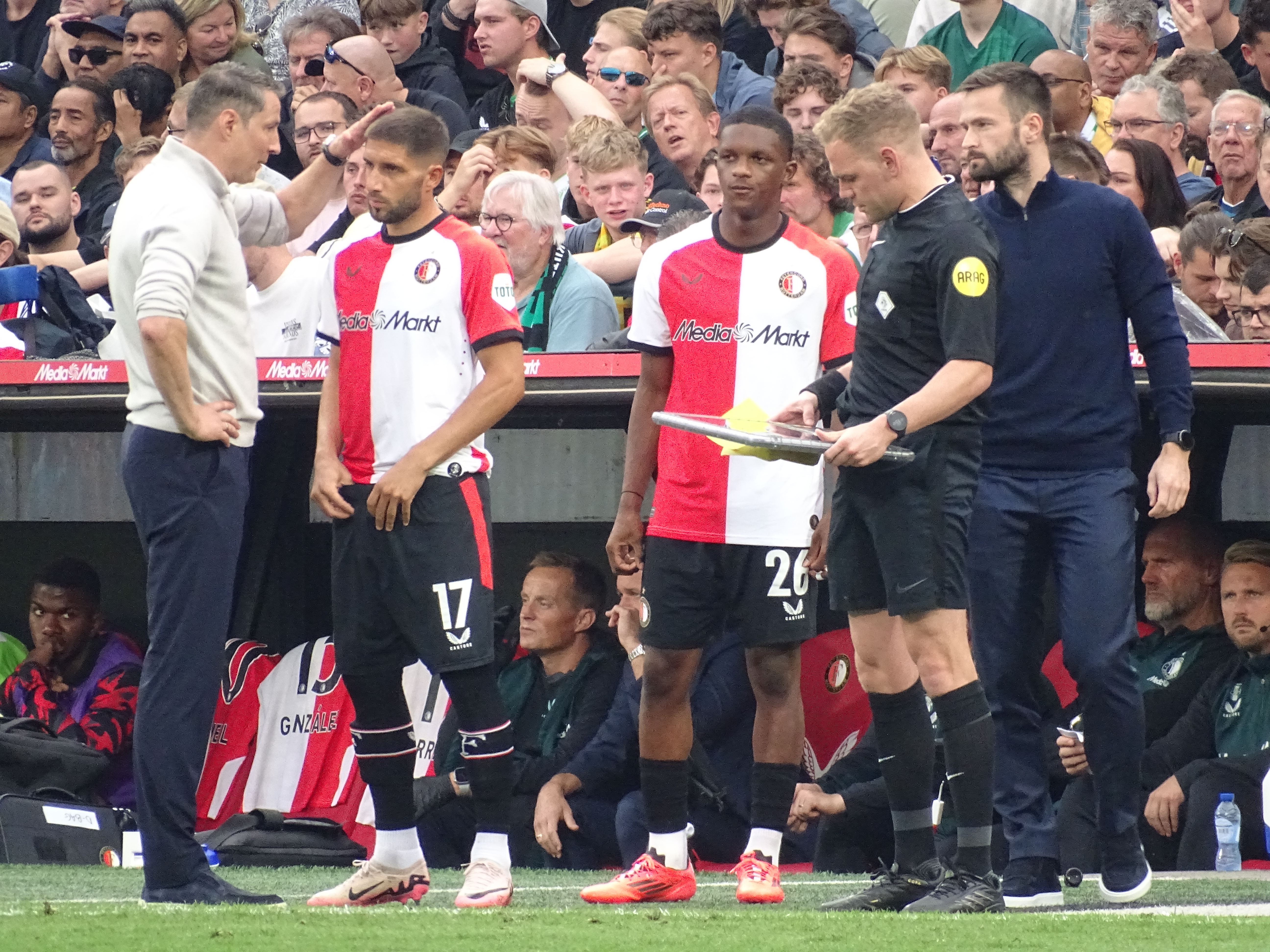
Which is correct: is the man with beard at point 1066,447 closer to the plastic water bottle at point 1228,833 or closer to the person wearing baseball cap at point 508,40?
the plastic water bottle at point 1228,833

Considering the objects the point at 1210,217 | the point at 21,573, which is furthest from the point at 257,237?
the point at 21,573

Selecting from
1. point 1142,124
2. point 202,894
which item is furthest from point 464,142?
point 202,894

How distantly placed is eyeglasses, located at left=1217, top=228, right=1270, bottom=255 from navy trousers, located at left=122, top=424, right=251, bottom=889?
3673 mm

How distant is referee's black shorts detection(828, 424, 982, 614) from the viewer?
4.39m

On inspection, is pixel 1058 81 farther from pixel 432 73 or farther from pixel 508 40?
pixel 432 73

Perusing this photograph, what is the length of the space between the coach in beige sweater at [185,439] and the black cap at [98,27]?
629 centimetres

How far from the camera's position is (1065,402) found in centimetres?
483

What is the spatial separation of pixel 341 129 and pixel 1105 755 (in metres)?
5.37

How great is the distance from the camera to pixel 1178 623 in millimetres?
6695

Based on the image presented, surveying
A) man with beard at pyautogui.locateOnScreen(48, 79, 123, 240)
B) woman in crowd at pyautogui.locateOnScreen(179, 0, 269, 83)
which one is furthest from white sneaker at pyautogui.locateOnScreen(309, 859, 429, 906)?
woman in crowd at pyautogui.locateOnScreen(179, 0, 269, 83)

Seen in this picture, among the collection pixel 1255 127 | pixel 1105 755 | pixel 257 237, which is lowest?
pixel 1105 755

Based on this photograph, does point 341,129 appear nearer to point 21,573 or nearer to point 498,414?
point 21,573

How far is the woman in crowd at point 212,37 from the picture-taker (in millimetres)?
10422

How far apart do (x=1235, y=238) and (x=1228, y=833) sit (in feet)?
6.69
